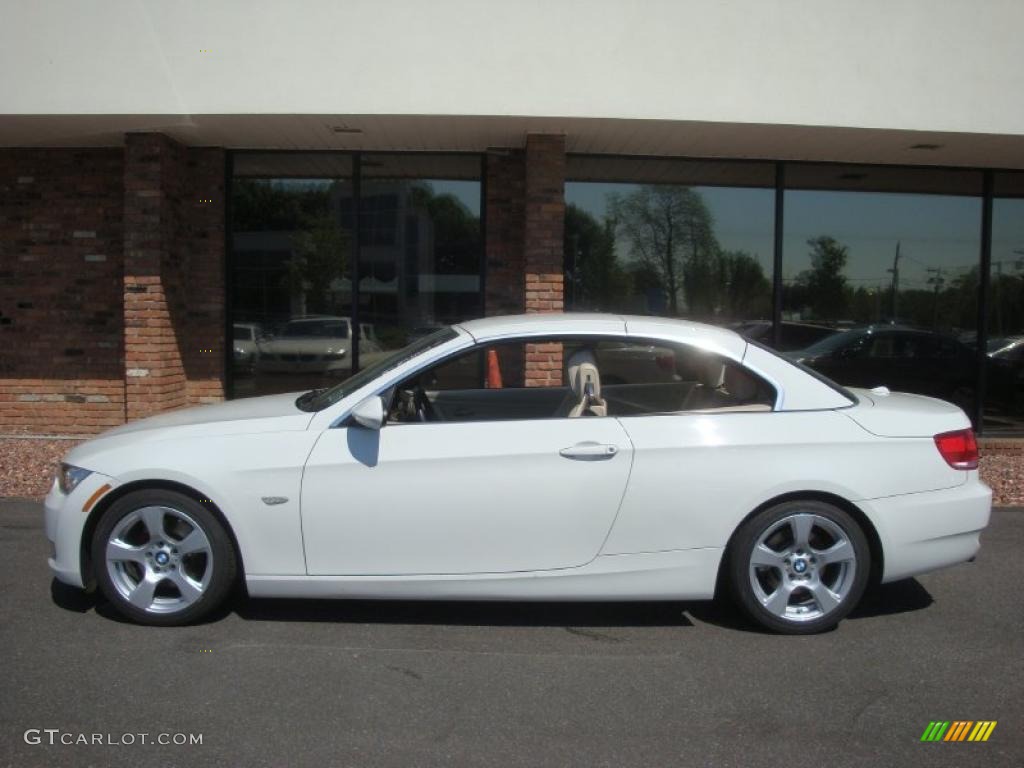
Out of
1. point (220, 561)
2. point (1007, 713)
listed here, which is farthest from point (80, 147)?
point (1007, 713)

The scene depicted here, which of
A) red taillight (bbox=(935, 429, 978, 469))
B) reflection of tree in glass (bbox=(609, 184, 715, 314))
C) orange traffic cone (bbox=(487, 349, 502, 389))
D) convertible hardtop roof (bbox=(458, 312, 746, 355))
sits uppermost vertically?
reflection of tree in glass (bbox=(609, 184, 715, 314))

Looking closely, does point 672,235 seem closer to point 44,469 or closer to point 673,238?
point 673,238

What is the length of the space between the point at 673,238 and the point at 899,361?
115 inches

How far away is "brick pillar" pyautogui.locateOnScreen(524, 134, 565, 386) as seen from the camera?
895 centimetres

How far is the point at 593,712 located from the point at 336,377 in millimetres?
6903

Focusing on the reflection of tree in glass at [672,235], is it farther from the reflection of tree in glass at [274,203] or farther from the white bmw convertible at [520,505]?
the white bmw convertible at [520,505]

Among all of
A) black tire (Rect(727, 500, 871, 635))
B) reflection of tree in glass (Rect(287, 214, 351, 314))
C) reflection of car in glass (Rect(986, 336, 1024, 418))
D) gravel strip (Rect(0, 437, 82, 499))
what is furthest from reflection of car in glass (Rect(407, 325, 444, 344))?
reflection of car in glass (Rect(986, 336, 1024, 418))

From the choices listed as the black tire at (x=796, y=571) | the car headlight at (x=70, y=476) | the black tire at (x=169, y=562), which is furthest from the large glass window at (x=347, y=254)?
the black tire at (x=796, y=571)

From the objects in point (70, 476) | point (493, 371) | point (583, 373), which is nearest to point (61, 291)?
point (493, 371)

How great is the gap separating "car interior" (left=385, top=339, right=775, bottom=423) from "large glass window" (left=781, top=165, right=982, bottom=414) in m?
5.31

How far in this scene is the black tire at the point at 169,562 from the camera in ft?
14.5

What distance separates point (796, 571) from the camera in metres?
4.49

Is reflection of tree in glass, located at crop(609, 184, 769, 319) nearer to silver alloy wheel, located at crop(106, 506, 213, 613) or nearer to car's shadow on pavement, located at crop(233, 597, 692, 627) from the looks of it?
car's shadow on pavement, located at crop(233, 597, 692, 627)

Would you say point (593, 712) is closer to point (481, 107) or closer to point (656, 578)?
point (656, 578)
